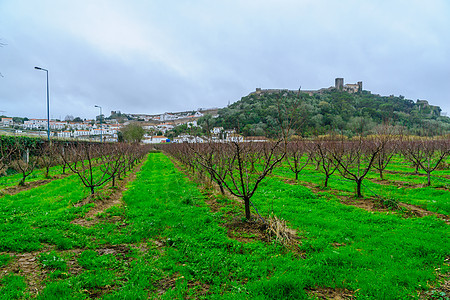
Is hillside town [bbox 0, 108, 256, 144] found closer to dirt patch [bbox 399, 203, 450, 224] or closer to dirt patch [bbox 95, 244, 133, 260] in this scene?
dirt patch [bbox 95, 244, 133, 260]

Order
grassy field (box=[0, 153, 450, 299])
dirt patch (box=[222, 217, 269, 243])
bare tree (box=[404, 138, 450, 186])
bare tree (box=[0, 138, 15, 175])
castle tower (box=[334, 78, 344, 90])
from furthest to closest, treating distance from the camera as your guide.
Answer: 1. castle tower (box=[334, 78, 344, 90])
2. bare tree (box=[0, 138, 15, 175])
3. bare tree (box=[404, 138, 450, 186])
4. dirt patch (box=[222, 217, 269, 243])
5. grassy field (box=[0, 153, 450, 299])

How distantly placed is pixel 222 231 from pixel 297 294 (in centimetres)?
293

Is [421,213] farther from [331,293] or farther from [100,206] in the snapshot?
[100,206]

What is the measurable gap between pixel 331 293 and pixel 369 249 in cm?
203

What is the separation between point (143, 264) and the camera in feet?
15.6

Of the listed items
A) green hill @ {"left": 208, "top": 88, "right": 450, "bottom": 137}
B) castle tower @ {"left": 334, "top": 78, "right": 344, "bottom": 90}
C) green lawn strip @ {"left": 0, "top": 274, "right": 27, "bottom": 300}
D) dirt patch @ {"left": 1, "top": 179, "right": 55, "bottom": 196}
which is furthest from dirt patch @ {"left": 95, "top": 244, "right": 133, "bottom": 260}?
castle tower @ {"left": 334, "top": 78, "right": 344, "bottom": 90}

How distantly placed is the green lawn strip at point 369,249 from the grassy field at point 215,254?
0.07ft

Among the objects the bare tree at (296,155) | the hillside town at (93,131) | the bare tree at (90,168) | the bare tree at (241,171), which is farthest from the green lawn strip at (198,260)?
the bare tree at (296,155)

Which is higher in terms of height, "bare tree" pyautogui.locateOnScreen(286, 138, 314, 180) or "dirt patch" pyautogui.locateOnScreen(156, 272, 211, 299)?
"bare tree" pyautogui.locateOnScreen(286, 138, 314, 180)

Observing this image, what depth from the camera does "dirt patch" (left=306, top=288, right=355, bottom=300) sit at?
372 centimetres

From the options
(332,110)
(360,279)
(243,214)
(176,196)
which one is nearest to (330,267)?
(360,279)

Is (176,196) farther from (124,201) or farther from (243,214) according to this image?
(243,214)

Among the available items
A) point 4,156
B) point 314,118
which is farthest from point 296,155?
point 314,118

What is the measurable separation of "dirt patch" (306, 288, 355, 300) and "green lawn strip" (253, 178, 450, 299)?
0.12 meters
